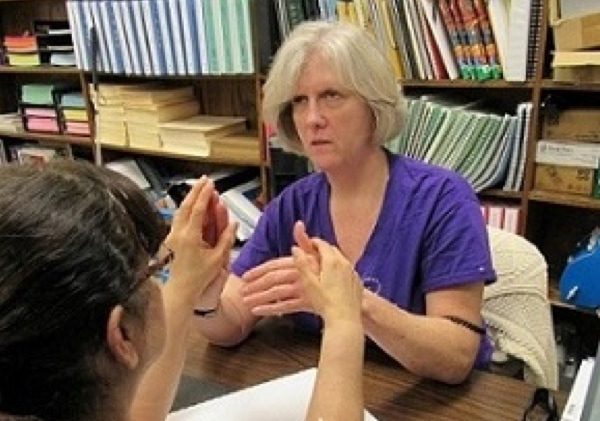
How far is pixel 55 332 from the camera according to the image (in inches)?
19.2

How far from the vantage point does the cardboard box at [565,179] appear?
191cm

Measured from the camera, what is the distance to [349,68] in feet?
4.30

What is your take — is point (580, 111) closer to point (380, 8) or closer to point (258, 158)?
point (380, 8)

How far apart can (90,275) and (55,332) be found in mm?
51

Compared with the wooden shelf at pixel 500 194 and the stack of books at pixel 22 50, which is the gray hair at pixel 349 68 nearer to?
the wooden shelf at pixel 500 194

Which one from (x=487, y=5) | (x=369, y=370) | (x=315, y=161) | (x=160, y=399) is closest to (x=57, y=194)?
(x=160, y=399)

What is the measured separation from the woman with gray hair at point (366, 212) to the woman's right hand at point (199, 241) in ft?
0.28

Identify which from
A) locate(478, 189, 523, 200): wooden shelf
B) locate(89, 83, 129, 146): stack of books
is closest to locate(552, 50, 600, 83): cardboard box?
locate(478, 189, 523, 200): wooden shelf

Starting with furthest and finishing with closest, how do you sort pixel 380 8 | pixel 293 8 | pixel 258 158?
1. pixel 258 158
2. pixel 293 8
3. pixel 380 8

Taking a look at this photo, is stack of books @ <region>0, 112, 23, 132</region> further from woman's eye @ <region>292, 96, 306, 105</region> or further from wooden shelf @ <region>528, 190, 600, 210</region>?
wooden shelf @ <region>528, 190, 600, 210</region>

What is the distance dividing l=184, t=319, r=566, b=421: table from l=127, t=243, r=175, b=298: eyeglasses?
43cm

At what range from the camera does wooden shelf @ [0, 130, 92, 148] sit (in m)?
2.93

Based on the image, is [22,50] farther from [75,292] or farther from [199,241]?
[75,292]

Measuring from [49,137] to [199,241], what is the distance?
2.36 meters
